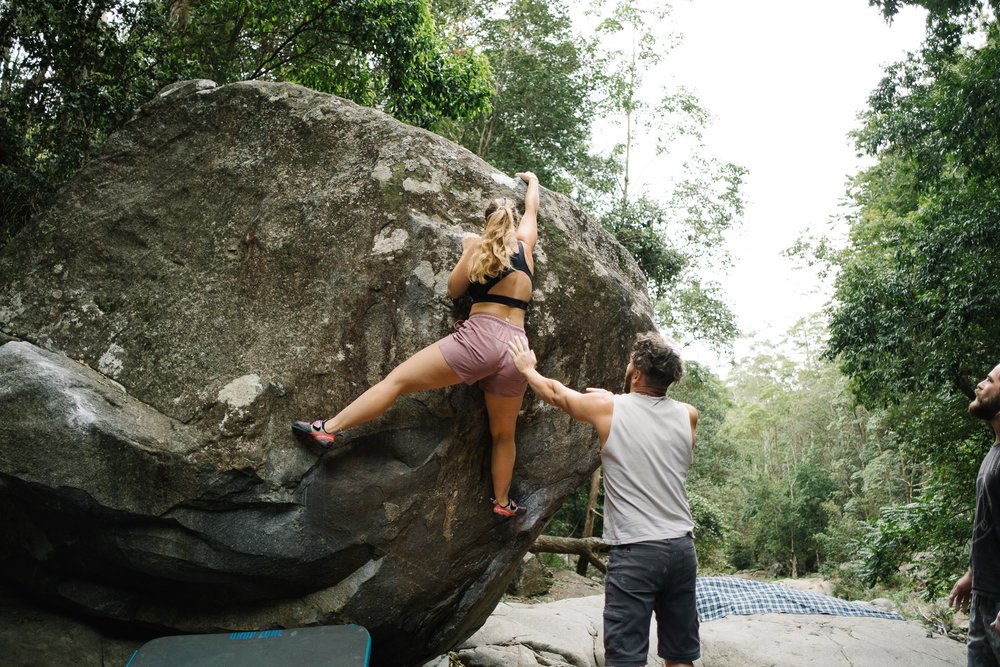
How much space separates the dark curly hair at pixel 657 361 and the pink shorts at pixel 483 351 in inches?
28.7

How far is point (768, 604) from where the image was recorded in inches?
308

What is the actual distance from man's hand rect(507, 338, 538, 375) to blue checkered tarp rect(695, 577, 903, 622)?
5.09 meters

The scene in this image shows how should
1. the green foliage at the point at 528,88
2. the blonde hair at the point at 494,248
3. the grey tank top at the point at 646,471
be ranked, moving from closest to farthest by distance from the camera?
the grey tank top at the point at 646,471, the blonde hair at the point at 494,248, the green foliage at the point at 528,88

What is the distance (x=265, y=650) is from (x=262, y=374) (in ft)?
4.52

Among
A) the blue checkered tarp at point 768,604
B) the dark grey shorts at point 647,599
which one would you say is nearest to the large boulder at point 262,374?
the dark grey shorts at point 647,599

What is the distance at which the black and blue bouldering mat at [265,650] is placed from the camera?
3.05 metres

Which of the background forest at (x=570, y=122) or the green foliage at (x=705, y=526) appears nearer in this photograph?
the background forest at (x=570, y=122)

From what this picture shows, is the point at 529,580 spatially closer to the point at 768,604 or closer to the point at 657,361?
the point at 768,604

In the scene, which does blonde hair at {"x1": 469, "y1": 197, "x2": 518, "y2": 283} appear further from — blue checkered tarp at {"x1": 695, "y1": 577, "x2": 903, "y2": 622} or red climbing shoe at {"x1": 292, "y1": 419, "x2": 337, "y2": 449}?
blue checkered tarp at {"x1": 695, "y1": 577, "x2": 903, "y2": 622}

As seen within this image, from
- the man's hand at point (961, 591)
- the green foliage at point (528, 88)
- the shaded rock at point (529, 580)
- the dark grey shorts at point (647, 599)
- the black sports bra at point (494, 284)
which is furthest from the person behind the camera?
the green foliage at point (528, 88)

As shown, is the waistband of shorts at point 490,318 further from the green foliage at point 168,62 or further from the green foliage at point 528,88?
the green foliage at point 528,88

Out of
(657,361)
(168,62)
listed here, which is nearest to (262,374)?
(657,361)

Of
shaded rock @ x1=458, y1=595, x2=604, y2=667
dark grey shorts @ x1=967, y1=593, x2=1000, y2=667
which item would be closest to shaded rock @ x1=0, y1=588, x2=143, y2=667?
shaded rock @ x1=458, y1=595, x2=604, y2=667

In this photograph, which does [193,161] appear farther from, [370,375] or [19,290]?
[370,375]
